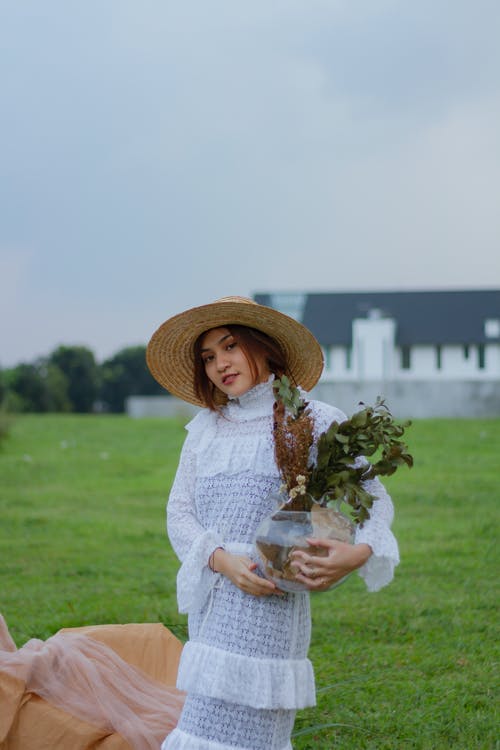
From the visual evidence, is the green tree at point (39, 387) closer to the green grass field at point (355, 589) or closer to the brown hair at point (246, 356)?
the green grass field at point (355, 589)

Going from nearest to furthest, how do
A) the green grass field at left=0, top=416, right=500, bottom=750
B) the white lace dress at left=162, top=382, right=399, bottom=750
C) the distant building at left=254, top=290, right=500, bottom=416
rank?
the white lace dress at left=162, top=382, right=399, bottom=750 < the green grass field at left=0, top=416, right=500, bottom=750 < the distant building at left=254, top=290, right=500, bottom=416

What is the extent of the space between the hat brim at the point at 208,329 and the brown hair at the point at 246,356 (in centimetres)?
2

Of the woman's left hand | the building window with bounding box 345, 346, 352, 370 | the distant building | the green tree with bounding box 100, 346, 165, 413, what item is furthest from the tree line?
the woman's left hand

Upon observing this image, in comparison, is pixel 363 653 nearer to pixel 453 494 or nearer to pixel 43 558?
pixel 43 558

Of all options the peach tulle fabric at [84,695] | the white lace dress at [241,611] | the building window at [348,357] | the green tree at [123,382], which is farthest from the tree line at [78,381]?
the white lace dress at [241,611]

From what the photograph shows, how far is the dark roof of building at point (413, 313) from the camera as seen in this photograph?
37.2 m

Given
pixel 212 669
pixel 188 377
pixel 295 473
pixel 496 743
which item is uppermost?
pixel 188 377

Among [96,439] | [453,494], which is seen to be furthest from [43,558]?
[96,439]

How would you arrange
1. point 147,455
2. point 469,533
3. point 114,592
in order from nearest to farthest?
point 114,592
point 469,533
point 147,455

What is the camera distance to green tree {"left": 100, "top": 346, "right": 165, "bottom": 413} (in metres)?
38.8

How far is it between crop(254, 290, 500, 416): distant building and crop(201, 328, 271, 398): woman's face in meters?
30.9

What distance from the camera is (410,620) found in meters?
5.35

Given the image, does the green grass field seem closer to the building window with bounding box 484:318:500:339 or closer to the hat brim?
the hat brim

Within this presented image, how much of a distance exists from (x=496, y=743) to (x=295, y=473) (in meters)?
1.85
